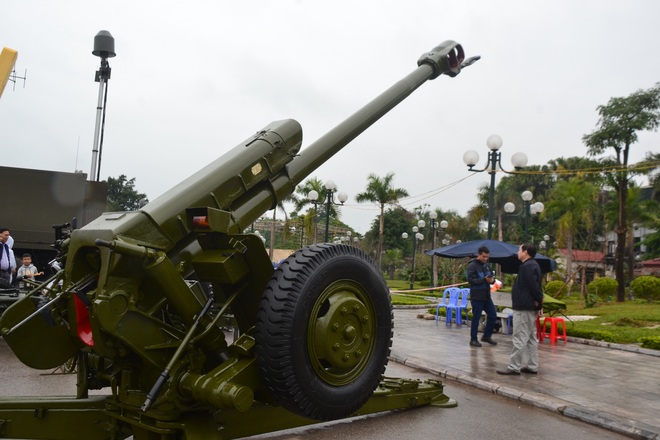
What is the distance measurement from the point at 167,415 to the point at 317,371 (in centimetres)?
83

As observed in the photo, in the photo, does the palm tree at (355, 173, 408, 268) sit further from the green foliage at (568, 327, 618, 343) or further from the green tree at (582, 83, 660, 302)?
the green foliage at (568, 327, 618, 343)

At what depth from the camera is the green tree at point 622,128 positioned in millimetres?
24938

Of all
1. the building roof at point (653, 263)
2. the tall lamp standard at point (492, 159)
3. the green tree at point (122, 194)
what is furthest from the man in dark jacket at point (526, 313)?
the green tree at point (122, 194)

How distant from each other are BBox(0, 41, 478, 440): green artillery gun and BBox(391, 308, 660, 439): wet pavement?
2884 millimetres

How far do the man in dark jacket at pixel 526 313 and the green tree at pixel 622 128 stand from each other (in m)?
19.7

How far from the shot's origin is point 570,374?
722 centimetres

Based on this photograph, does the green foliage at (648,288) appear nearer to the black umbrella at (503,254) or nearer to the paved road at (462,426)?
Result: the black umbrella at (503,254)

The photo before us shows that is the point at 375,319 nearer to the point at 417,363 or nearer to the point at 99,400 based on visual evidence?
the point at 99,400

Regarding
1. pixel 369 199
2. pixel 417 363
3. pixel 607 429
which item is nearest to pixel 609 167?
pixel 369 199

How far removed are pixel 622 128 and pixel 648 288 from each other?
25.4ft

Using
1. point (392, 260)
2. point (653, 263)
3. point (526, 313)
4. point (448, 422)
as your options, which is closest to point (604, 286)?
point (526, 313)

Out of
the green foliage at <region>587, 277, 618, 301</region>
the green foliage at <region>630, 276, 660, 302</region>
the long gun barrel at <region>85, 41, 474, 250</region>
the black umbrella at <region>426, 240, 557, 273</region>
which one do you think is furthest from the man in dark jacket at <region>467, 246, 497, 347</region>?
the green foliage at <region>630, 276, 660, 302</region>

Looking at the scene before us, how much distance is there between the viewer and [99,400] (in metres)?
3.29

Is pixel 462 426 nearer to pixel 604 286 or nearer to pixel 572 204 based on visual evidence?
pixel 604 286
